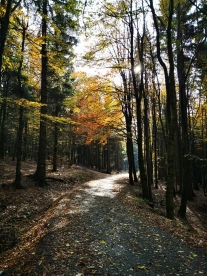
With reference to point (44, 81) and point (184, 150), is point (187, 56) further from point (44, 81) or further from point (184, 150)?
point (44, 81)

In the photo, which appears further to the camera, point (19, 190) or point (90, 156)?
point (90, 156)

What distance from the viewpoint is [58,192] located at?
42.9 ft

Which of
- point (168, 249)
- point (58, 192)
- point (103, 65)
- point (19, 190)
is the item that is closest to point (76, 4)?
point (103, 65)

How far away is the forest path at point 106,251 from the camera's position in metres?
4.29

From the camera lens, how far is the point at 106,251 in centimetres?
504

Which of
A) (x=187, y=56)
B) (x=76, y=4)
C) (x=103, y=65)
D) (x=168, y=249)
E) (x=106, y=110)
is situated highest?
(x=187, y=56)

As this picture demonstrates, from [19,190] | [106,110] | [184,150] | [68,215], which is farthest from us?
[106,110]

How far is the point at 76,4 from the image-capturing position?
6.69 metres

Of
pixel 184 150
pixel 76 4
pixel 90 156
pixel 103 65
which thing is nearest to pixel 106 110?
pixel 103 65

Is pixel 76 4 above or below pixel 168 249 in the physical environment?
above

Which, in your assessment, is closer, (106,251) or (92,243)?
(106,251)

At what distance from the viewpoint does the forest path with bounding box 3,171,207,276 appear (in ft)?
14.1

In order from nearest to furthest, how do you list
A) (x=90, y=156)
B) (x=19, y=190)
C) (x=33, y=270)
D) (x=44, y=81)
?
1. (x=33, y=270)
2. (x=19, y=190)
3. (x=44, y=81)
4. (x=90, y=156)

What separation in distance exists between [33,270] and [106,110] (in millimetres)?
13481
